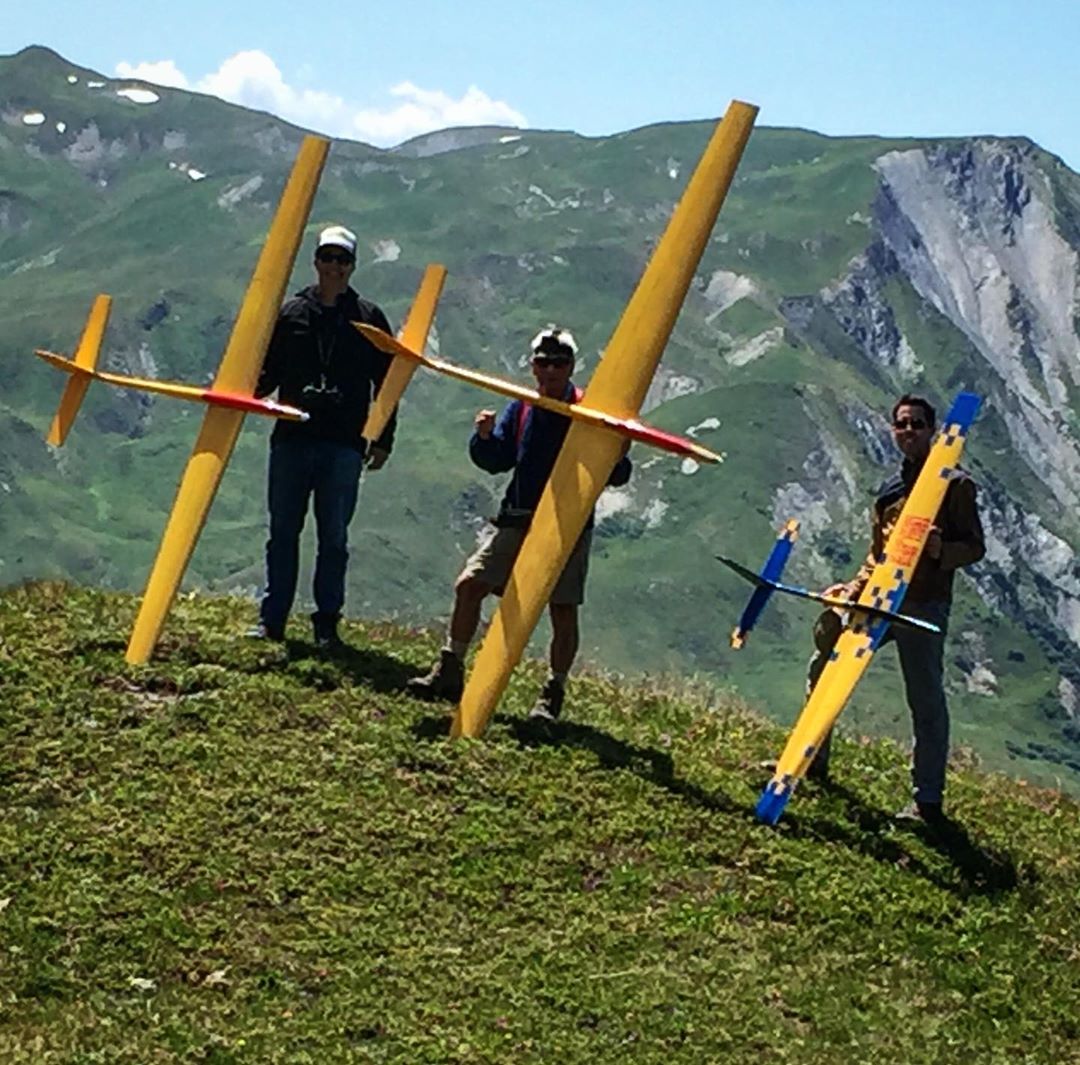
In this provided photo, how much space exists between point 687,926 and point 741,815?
5.43 feet

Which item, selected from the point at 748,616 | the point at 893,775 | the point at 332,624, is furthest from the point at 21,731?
the point at 893,775

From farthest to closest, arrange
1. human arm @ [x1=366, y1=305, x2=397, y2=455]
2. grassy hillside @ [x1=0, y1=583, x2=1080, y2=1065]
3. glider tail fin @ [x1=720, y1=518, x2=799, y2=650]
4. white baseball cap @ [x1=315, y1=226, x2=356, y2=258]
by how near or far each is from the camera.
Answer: human arm @ [x1=366, y1=305, x2=397, y2=455] < glider tail fin @ [x1=720, y1=518, x2=799, y2=650] < white baseball cap @ [x1=315, y1=226, x2=356, y2=258] < grassy hillside @ [x1=0, y1=583, x2=1080, y2=1065]

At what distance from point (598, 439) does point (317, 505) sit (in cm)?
254

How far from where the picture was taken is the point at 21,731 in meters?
9.88

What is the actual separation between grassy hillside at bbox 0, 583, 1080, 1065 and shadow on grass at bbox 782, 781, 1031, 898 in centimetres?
3

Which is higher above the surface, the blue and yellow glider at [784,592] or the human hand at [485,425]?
the human hand at [485,425]

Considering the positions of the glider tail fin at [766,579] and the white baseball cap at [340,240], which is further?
the glider tail fin at [766,579]

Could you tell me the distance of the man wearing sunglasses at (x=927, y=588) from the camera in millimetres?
9953

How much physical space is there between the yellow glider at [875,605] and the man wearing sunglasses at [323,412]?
394cm

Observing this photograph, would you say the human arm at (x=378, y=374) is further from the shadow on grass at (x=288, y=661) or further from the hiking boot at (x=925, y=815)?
the hiking boot at (x=925, y=815)

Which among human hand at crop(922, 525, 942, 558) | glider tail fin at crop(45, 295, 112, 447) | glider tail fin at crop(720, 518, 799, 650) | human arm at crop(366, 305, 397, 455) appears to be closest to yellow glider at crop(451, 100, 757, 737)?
glider tail fin at crop(720, 518, 799, 650)

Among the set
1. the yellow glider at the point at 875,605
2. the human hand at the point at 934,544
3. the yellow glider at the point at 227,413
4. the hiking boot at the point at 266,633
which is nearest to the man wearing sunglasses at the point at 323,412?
the yellow glider at the point at 227,413

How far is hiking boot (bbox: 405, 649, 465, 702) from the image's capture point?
11445mm

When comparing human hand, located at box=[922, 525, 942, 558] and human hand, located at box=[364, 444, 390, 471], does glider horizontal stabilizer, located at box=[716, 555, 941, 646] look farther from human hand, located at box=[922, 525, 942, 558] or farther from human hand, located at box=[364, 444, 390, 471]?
human hand, located at box=[364, 444, 390, 471]
